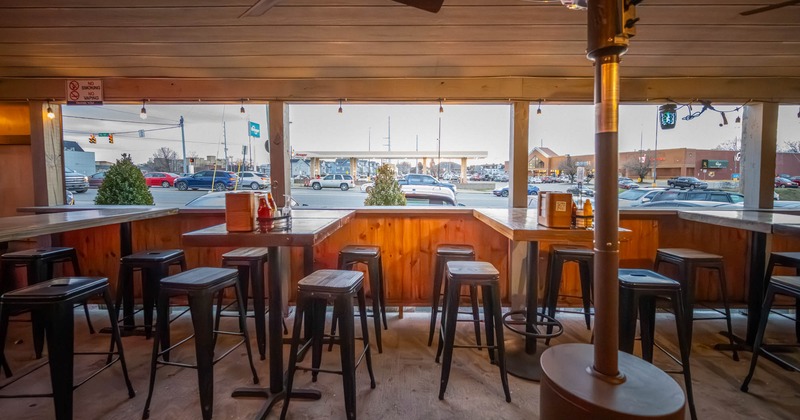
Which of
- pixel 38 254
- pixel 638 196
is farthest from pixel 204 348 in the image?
pixel 638 196

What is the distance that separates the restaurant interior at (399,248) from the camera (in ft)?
→ 6.24

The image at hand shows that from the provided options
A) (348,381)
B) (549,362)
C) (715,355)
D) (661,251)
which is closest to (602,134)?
(549,362)

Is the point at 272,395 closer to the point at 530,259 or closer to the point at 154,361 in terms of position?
the point at 154,361

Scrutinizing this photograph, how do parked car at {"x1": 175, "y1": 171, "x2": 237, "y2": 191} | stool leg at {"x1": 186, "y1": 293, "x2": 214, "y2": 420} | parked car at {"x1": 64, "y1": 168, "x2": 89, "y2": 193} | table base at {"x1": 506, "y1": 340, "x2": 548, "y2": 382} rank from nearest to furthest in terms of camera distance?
stool leg at {"x1": 186, "y1": 293, "x2": 214, "y2": 420} < table base at {"x1": 506, "y1": 340, "x2": 548, "y2": 382} < parked car at {"x1": 64, "y1": 168, "x2": 89, "y2": 193} < parked car at {"x1": 175, "y1": 171, "x2": 237, "y2": 191}

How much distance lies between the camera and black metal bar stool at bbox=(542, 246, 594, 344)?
2.81 meters

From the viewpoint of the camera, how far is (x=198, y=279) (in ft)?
6.81

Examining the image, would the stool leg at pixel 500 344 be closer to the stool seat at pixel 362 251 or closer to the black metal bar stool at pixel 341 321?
the black metal bar stool at pixel 341 321

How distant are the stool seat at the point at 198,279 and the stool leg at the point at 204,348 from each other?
0.05m

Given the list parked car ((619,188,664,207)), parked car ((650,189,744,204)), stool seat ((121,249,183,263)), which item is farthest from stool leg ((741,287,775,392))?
parked car ((619,188,664,207))

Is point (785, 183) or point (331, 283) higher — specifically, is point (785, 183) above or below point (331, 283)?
above

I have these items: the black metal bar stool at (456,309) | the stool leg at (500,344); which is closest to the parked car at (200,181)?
the black metal bar stool at (456,309)

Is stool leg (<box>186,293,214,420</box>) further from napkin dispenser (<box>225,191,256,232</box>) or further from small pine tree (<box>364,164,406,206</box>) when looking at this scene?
small pine tree (<box>364,164,406,206</box>)

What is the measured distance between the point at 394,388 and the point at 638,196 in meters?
7.91

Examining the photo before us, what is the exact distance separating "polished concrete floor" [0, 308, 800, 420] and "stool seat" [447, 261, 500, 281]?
72 cm
